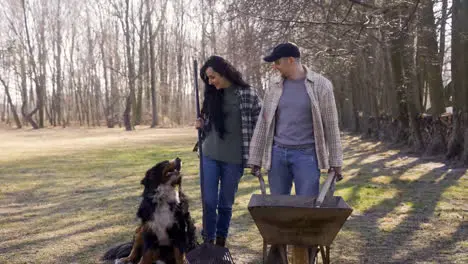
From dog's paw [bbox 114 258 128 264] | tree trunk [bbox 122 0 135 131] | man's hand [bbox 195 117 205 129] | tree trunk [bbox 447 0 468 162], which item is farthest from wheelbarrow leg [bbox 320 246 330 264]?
tree trunk [bbox 122 0 135 131]

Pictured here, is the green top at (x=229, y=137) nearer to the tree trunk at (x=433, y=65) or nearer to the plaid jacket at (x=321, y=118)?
the plaid jacket at (x=321, y=118)

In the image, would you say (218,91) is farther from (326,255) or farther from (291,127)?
(326,255)

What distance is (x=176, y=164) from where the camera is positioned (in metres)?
4.39

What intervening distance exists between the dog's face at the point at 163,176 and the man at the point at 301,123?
0.88 meters

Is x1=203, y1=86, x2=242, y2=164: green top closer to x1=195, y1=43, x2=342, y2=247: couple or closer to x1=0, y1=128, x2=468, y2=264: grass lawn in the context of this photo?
x1=195, y1=43, x2=342, y2=247: couple

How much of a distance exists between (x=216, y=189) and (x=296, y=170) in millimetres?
1053

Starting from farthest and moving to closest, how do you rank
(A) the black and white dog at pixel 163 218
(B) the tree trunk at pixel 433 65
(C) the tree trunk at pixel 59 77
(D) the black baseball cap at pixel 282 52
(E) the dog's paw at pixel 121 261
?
1. (C) the tree trunk at pixel 59 77
2. (B) the tree trunk at pixel 433 65
3. (E) the dog's paw at pixel 121 261
4. (A) the black and white dog at pixel 163 218
5. (D) the black baseball cap at pixel 282 52

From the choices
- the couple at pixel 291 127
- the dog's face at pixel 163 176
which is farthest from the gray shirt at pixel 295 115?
the dog's face at pixel 163 176

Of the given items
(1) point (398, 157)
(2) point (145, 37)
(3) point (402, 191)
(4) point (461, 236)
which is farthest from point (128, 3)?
(4) point (461, 236)

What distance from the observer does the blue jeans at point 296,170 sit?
398cm

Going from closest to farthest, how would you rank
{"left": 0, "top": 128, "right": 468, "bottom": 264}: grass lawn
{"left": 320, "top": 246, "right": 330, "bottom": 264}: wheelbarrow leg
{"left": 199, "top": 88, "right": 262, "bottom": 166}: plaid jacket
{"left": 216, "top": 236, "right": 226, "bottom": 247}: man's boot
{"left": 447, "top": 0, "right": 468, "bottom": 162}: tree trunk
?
1. {"left": 320, "top": 246, "right": 330, "bottom": 264}: wheelbarrow leg
2. {"left": 199, "top": 88, "right": 262, "bottom": 166}: plaid jacket
3. {"left": 216, "top": 236, "right": 226, "bottom": 247}: man's boot
4. {"left": 0, "top": 128, "right": 468, "bottom": 264}: grass lawn
5. {"left": 447, "top": 0, "right": 468, "bottom": 162}: tree trunk

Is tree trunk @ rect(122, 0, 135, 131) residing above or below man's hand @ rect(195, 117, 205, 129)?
above

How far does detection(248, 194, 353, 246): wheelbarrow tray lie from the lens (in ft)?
10.6

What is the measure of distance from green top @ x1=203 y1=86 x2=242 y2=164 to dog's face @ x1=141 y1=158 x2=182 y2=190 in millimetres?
464
